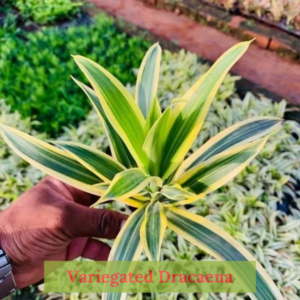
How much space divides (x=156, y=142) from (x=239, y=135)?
270 millimetres

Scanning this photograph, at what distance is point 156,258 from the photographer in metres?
0.92

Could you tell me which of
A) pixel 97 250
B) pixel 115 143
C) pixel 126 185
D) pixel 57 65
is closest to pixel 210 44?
pixel 57 65

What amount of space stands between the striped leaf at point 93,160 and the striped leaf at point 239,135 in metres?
0.18

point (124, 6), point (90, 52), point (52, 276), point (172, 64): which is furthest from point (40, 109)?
point (124, 6)

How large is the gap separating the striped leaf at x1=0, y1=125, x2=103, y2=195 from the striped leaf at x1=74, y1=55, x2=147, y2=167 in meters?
0.16

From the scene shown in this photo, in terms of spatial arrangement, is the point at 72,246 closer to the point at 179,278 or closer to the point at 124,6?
the point at 179,278

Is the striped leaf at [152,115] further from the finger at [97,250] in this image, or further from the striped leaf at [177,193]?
the finger at [97,250]

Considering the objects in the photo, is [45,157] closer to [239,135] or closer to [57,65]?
[239,135]

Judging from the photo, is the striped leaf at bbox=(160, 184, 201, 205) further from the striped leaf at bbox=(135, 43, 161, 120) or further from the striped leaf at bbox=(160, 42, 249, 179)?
the striped leaf at bbox=(135, 43, 161, 120)

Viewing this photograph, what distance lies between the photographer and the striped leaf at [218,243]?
0.95m

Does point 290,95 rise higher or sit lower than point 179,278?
higher

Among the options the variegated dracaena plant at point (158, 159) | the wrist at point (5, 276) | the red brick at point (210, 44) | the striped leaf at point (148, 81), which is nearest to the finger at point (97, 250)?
the wrist at point (5, 276)

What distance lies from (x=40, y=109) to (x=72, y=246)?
998 millimetres

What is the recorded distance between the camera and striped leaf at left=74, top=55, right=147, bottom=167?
989 mm
